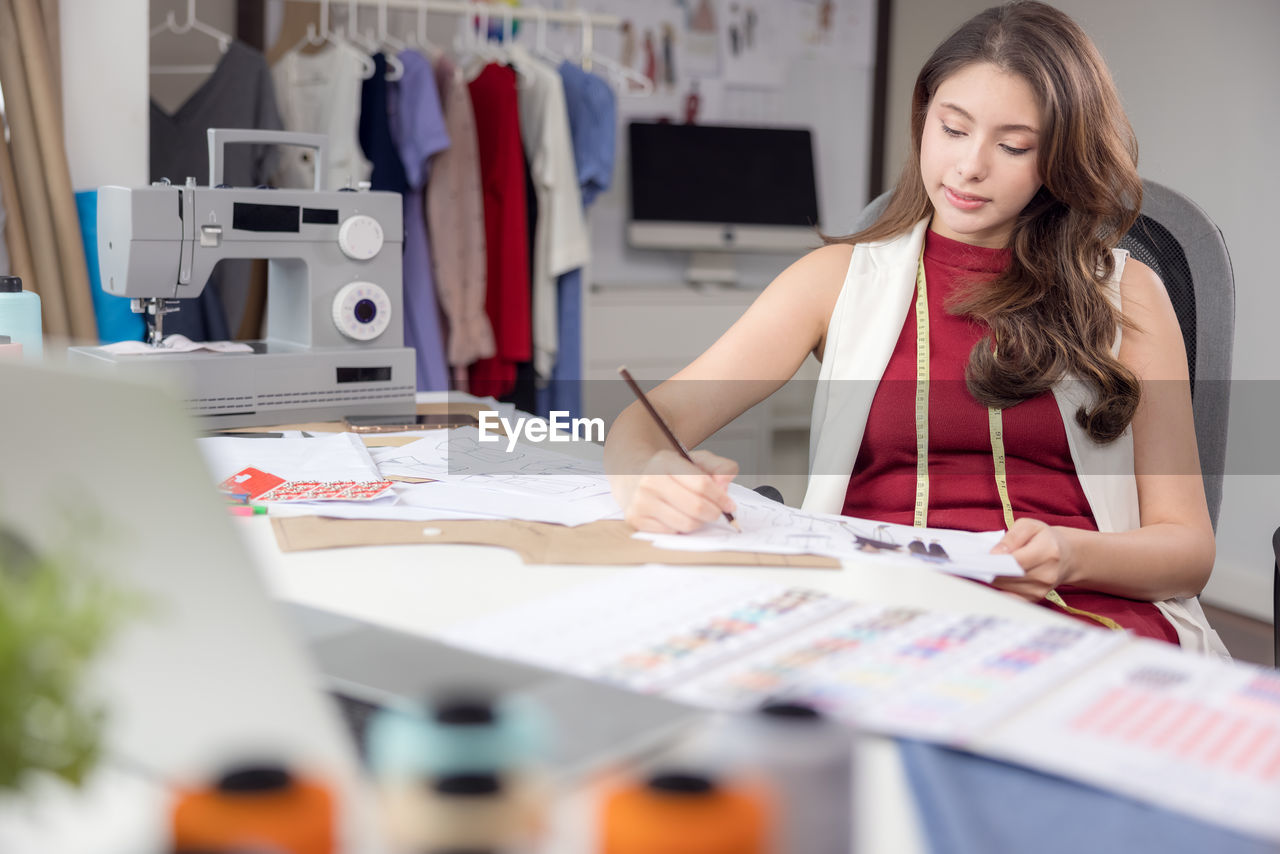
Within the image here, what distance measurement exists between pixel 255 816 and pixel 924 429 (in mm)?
1231

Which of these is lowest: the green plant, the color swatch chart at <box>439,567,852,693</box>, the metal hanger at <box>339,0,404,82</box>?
the color swatch chart at <box>439,567,852,693</box>

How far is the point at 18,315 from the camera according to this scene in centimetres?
155

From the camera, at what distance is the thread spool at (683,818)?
14.9 inches

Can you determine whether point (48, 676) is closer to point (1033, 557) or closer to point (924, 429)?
point (1033, 557)

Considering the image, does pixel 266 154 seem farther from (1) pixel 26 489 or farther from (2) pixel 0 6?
(1) pixel 26 489

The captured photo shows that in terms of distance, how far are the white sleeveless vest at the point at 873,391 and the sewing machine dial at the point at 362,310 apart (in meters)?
0.69

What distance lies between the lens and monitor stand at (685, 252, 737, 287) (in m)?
4.34

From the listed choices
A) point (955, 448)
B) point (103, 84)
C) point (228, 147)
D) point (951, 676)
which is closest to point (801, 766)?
point (951, 676)

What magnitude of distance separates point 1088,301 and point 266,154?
2371 mm

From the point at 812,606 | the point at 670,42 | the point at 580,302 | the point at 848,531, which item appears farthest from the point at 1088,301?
the point at 670,42

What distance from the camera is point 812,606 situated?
2.81ft

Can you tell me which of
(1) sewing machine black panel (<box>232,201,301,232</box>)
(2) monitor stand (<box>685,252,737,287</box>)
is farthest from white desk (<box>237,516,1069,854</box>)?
(2) monitor stand (<box>685,252,737,287</box>)

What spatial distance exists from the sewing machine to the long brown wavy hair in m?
0.85

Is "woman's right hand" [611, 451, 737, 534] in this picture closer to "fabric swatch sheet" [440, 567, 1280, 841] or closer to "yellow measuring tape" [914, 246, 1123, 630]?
"fabric swatch sheet" [440, 567, 1280, 841]
